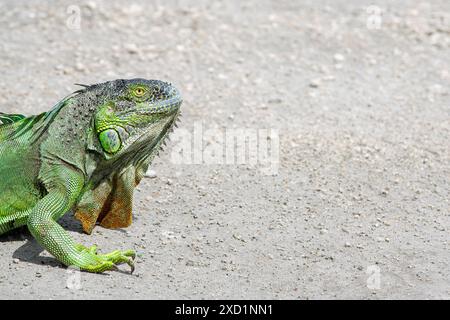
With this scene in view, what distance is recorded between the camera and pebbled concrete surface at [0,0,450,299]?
691 centimetres

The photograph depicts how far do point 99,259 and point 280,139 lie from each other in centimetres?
362

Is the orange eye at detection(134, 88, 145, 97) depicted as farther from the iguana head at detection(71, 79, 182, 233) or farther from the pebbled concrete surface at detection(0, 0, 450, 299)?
the pebbled concrete surface at detection(0, 0, 450, 299)

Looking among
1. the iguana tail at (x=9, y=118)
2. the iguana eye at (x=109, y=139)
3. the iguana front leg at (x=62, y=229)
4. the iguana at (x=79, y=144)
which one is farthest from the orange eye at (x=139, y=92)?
the iguana tail at (x=9, y=118)

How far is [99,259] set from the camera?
→ 669cm

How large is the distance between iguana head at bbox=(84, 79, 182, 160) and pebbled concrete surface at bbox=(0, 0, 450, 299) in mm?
964

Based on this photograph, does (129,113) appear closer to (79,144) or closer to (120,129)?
(120,129)

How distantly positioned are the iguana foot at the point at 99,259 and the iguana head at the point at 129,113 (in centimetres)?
76

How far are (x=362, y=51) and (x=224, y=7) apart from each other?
238 centimetres

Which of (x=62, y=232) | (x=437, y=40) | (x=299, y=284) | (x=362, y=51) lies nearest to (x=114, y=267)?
(x=62, y=232)

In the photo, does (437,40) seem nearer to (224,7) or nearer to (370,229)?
(224,7)

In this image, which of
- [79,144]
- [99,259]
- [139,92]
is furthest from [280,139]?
[99,259]

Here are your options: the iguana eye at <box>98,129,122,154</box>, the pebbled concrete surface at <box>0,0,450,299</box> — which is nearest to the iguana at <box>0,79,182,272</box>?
the iguana eye at <box>98,129,122,154</box>

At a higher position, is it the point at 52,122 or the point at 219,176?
the point at 52,122

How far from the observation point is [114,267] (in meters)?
6.79
